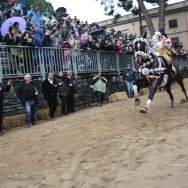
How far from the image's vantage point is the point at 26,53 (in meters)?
15.8

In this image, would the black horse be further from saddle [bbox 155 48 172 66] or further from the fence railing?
the fence railing

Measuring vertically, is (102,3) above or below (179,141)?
above

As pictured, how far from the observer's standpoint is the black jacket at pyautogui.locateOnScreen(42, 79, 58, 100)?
15.7 m

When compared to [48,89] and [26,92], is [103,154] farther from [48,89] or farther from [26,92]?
[48,89]

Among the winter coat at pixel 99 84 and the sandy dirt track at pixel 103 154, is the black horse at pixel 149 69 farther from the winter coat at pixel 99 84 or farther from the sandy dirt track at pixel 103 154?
the winter coat at pixel 99 84

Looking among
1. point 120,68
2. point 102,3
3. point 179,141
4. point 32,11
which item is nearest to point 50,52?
point 32,11

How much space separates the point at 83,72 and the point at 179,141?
11.2 meters

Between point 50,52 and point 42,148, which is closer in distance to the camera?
point 42,148

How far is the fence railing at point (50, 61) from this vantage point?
49.7 ft

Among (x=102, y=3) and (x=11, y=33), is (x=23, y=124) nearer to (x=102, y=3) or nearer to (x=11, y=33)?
(x=11, y=33)

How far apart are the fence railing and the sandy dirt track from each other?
3.52 metres

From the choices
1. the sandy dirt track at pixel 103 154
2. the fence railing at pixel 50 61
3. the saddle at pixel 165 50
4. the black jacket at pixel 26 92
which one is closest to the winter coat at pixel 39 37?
the fence railing at pixel 50 61

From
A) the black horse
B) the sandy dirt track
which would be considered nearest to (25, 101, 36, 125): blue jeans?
the sandy dirt track

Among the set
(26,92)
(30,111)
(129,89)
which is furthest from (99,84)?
(26,92)
